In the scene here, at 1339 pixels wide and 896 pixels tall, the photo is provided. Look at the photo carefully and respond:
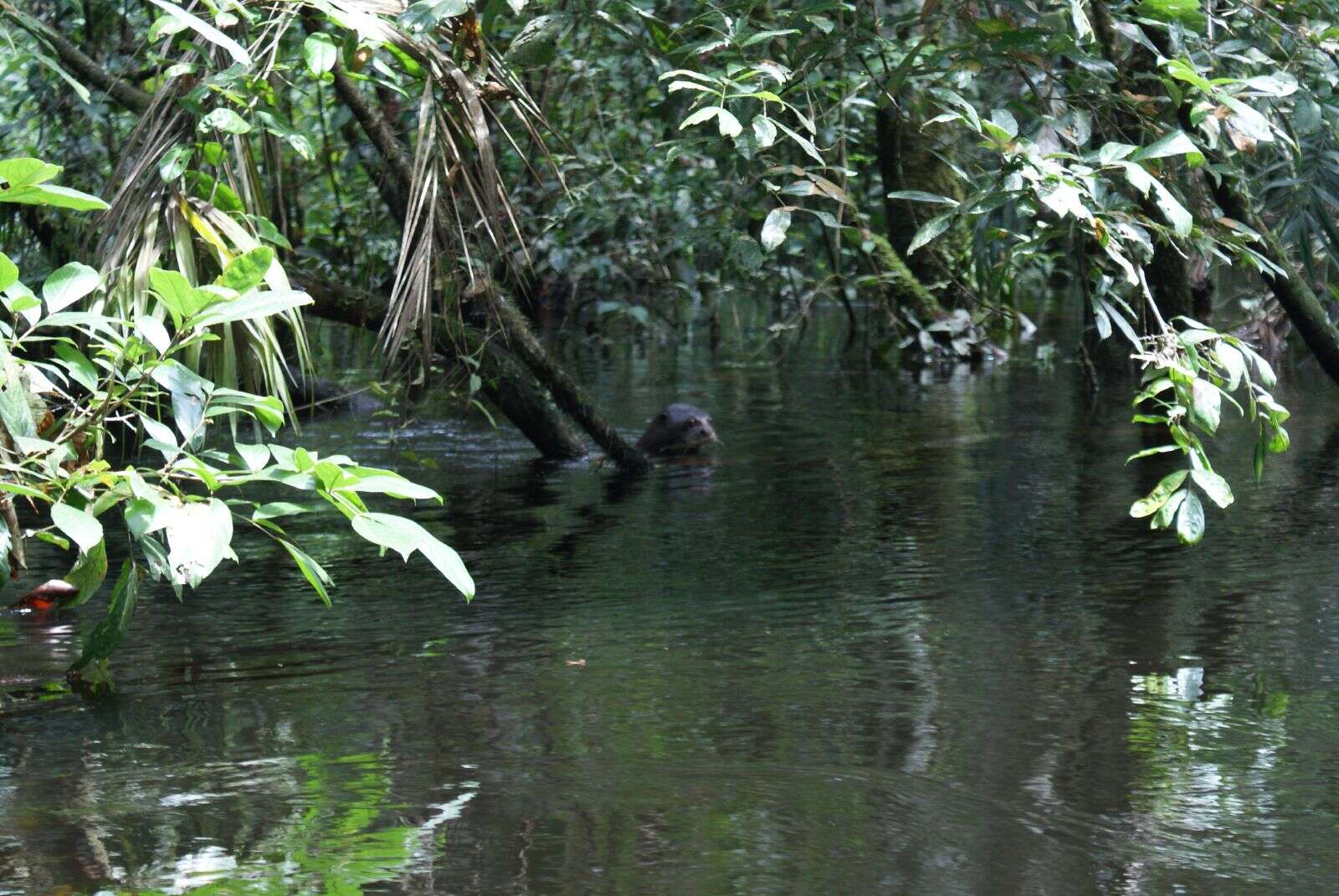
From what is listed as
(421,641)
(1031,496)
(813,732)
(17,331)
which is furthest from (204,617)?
(1031,496)

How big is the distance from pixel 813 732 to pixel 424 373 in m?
2.67

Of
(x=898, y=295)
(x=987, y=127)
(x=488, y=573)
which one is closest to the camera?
(x=987, y=127)

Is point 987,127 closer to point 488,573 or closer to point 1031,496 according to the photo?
point 488,573

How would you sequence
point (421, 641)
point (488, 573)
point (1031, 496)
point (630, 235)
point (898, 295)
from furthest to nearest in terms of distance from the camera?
point (630, 235)
point (898, 295)
point (1031, 496)
point (488, 573)
point (421, 641)

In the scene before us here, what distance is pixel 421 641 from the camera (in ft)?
15.4

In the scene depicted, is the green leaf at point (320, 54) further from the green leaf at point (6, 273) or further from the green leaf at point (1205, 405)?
the green leaf at point (1205, 405)

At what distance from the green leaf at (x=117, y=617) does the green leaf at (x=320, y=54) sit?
4.43 ft

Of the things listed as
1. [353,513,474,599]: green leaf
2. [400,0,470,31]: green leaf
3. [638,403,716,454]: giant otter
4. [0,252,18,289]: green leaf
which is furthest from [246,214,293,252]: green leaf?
[638,403,716,454]: giant otter

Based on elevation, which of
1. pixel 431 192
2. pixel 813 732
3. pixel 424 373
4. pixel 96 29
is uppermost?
pixel 96 29

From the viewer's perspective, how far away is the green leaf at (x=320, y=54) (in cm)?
414

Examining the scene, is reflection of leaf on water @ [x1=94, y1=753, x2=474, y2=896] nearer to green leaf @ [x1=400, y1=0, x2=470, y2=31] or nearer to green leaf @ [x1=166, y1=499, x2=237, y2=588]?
green leaf @ [x1=166, y1=499, x2=237, y2=588]

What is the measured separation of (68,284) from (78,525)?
0.51 m

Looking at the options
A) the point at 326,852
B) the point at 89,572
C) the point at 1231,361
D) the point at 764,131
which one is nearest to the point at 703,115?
the point at 764,131

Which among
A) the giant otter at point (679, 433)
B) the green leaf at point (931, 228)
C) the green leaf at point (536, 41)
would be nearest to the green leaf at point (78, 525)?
the green leaf at point (931, 228)
